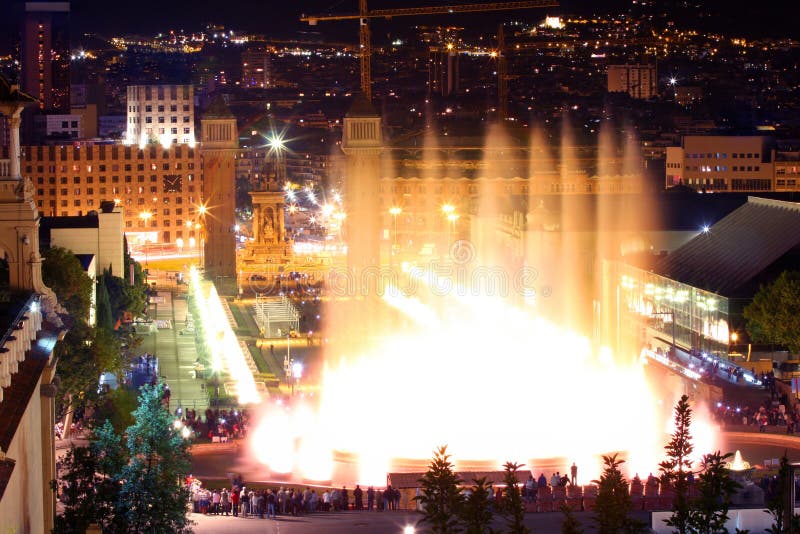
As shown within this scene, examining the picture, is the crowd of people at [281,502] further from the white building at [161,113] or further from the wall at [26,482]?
the white building at [161,113]

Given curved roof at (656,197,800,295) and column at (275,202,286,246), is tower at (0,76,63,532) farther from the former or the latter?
column at (275,202,286,246)

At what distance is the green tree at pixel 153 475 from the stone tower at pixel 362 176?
48.0 meters

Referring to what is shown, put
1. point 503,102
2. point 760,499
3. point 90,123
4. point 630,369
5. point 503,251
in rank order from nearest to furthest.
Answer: point 760,499 < point 630,369 < point 503,251 < point 90,123 < point 503,102

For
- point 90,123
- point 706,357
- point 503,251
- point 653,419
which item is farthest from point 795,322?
point 90,123

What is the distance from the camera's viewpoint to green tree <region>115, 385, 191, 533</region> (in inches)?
794

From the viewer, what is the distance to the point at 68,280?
38.4 m

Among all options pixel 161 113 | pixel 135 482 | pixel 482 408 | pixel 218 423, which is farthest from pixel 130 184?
pixel 135 482

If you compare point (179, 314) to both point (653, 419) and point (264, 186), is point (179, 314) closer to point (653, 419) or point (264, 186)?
point (264, 186)

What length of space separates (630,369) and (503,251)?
78.7 ft

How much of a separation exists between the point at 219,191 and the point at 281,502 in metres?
61.7

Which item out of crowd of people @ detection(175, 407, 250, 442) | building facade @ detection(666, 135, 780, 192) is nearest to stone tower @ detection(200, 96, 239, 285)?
building facade @ detection(666, 135, 780, 192)

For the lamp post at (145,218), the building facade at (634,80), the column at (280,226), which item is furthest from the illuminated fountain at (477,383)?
the building facade at (634,80)

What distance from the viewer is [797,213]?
46.5 m

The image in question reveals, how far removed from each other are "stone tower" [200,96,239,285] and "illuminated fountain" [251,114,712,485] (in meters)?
11.5
